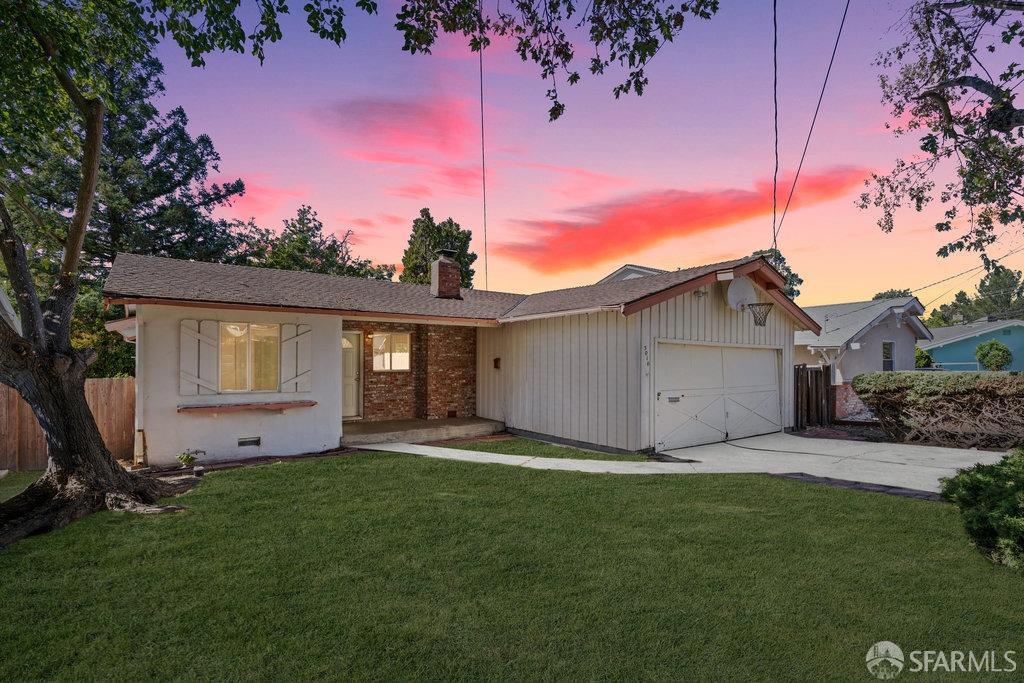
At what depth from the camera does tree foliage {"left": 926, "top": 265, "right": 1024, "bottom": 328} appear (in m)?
61.5

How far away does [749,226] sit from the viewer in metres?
13.0

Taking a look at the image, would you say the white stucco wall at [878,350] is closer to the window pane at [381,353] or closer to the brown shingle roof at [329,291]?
the brown shingle roof at [329,291]

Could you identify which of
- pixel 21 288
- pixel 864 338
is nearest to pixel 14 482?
pixel 21 288

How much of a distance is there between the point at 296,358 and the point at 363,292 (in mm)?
2849

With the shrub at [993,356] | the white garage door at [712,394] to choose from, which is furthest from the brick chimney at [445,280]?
the shrub at [993,356]

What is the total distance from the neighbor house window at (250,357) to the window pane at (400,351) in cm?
346

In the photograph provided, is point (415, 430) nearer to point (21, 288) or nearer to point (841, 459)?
point (21, 288)

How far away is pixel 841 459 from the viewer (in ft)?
28.9

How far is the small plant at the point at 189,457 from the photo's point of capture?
8281 mm

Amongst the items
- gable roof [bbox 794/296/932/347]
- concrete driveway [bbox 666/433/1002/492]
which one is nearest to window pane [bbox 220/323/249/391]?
concrete driveway [bbox 666/433/1002/492]

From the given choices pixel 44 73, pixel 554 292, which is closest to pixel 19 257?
pixel 44 73

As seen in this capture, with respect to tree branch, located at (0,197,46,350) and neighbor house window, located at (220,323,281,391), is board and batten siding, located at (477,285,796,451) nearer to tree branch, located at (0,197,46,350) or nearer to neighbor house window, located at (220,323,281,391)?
neighbor house window, located at (220,323,281,391)

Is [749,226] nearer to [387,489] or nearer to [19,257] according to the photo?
[387,489]

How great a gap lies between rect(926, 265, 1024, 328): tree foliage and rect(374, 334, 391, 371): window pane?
65027mm
